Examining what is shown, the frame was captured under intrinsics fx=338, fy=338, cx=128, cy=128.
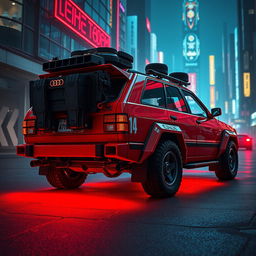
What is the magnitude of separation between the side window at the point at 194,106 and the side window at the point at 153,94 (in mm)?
1051

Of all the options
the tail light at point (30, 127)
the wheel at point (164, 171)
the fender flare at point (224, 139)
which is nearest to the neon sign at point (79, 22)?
the fender flare at point (224, 139)

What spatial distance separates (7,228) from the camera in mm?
3162

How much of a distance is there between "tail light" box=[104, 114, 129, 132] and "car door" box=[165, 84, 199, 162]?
1112mm

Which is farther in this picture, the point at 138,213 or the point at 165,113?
the point at 165,113

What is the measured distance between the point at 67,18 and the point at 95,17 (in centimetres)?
827

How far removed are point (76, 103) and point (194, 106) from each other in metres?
2.95

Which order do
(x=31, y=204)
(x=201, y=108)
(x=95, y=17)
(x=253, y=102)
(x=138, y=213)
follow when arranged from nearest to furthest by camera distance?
1. (x=138, y=213)
2. (x=31, y=204)
3. (x=201, y=108)
4. (x=95, y=17)
5. (x=253, y=102)

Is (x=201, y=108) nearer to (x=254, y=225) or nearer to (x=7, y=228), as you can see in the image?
(x=254, y=225)

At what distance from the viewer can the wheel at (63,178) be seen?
5.70 m

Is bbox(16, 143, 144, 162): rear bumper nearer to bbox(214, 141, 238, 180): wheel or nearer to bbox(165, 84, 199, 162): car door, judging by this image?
bbox(165, 84, 199, 162): car door

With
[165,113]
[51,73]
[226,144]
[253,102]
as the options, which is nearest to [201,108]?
[226,144]

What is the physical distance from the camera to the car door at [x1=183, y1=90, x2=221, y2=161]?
624 centimetres

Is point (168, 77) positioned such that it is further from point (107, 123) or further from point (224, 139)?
point (224, 139)

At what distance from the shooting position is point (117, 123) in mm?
4363
